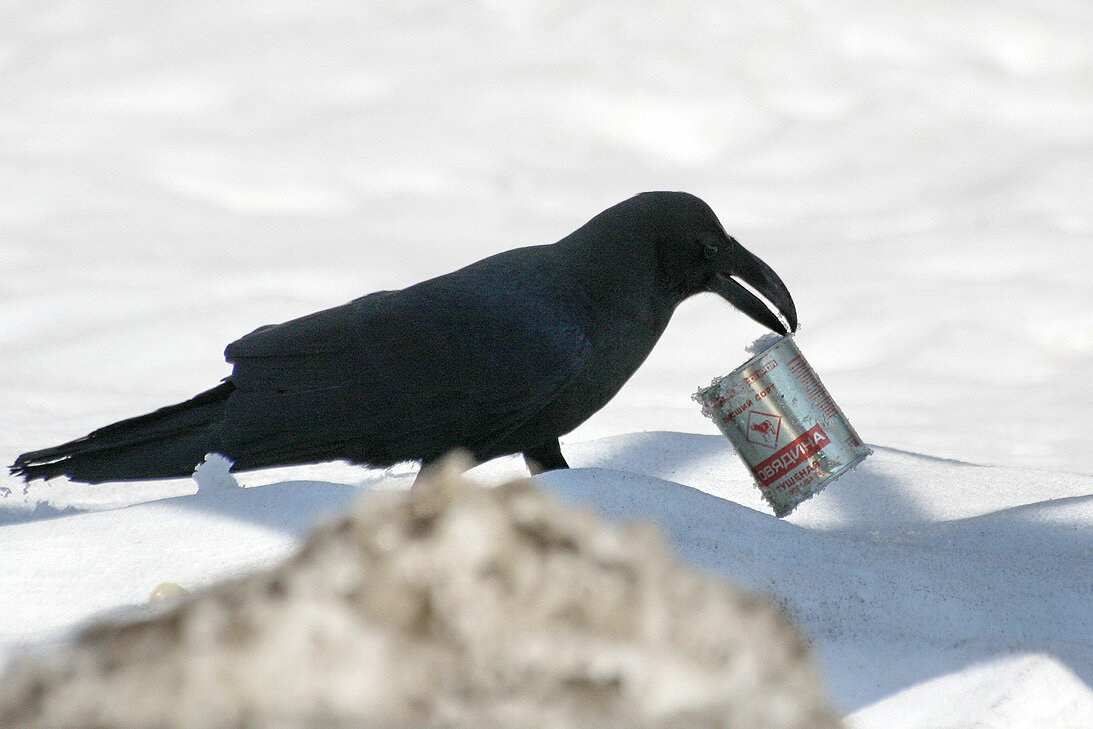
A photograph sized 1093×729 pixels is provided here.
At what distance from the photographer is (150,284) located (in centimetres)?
310

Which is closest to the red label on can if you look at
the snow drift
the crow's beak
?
the crow's beak

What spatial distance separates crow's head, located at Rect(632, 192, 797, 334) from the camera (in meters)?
1.75

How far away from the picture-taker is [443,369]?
1620 mm

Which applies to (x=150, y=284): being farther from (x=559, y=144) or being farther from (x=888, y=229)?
(x=888, y=229)

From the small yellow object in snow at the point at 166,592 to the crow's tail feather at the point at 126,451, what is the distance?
0.41 meters

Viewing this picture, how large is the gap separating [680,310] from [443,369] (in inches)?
65.5

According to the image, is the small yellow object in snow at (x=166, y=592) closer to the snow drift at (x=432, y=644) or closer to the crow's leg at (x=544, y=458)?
the crow's leg at (x=544, y=458)

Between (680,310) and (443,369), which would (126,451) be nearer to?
(443,369)

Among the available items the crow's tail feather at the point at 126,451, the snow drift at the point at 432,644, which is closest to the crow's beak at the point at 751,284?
the crow's tail feather at the point at 126,451

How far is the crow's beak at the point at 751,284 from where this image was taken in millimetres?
1795

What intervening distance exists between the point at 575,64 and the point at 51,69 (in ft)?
6.42

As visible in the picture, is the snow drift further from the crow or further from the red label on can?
the red label on can

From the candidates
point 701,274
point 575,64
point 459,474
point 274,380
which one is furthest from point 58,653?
point 575,64

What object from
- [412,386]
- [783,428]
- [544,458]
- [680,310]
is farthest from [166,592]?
[680,310]
